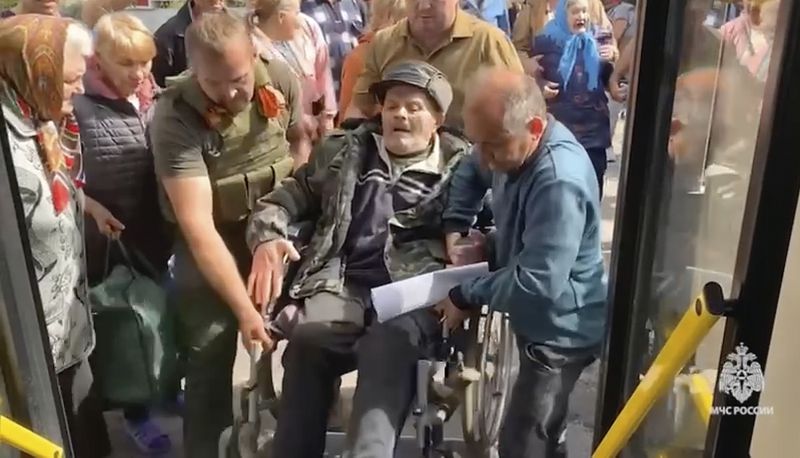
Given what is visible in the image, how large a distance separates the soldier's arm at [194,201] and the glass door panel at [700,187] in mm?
634

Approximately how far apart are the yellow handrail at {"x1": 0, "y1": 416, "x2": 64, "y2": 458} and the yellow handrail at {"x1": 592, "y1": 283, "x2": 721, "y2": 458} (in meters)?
0.73


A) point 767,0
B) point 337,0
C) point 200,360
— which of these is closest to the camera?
point 767,0

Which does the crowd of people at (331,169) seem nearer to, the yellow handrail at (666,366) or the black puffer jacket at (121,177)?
the black puffer jacket at (121,177)

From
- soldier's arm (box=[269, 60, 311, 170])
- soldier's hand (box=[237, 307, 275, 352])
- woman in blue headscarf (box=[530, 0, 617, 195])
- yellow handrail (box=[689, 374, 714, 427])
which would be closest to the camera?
yellow handrail (box=[689, 374, 714, 427])

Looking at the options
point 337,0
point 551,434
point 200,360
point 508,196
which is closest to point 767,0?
point 508,196

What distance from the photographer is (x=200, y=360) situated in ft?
5.22

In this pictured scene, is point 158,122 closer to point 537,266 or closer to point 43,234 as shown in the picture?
point 43,234

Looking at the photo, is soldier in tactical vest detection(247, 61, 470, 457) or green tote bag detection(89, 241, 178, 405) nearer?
soldier in tactical vest detection(247, 61, 470, 457)

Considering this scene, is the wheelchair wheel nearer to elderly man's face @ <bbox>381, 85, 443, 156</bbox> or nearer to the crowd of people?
the crowd of people

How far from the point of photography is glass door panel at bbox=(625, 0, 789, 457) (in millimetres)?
1098

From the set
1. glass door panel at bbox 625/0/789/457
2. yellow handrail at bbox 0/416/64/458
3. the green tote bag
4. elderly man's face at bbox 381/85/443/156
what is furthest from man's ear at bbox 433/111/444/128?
yellow handrail at bbox 0/416/64/458

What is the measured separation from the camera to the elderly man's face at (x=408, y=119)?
137cm

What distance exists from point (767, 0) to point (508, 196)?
490 mm

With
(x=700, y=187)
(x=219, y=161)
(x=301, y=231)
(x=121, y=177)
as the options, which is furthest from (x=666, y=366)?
Answer: (x=121, y=177)
